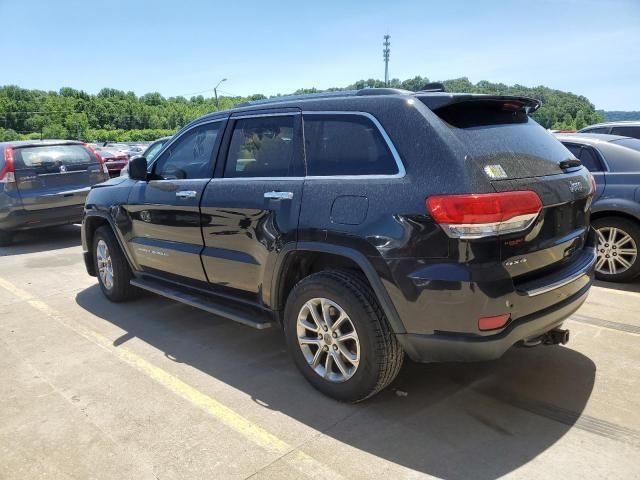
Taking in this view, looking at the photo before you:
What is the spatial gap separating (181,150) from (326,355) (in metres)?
2.34

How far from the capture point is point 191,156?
4.48 m

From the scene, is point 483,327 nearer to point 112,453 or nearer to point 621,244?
point 112,453

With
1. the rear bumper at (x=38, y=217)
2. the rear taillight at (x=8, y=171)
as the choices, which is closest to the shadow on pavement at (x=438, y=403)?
the rear bumper at (x=38, y=217)

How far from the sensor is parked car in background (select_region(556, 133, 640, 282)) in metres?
5.48

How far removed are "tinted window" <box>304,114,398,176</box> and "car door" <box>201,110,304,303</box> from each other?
11cm

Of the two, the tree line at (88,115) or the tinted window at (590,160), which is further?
the tree line at (88,115)


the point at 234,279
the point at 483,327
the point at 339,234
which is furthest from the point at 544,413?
the point at 234,279

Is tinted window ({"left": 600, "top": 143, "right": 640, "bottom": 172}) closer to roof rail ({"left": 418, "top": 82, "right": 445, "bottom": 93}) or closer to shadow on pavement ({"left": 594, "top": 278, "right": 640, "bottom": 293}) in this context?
shadow on pavement ({"left": 594, "top": 278, "right": 640, "bottom": 293})

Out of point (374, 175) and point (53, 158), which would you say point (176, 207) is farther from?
point (53, 158)

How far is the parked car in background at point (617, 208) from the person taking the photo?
548 centimetres

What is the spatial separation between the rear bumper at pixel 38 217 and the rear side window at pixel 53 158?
666 millimetres

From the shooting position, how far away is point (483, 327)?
2666mm

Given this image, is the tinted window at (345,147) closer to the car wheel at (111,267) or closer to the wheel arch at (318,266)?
the wheel arch at (318,266)

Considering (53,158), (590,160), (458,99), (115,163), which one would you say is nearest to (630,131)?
(590,160)
